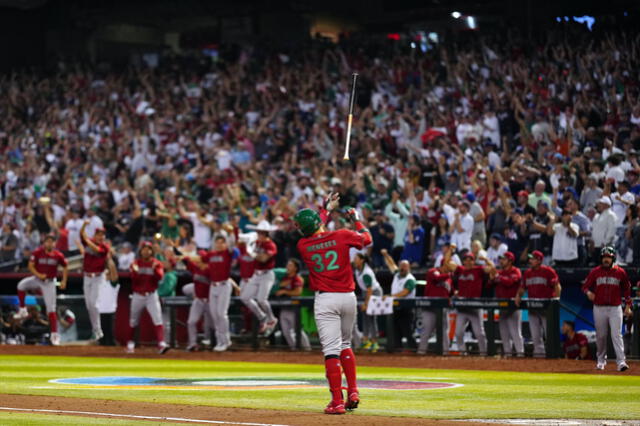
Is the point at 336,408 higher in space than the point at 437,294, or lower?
lower

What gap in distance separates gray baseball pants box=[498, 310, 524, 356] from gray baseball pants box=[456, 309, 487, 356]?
17.9 inches

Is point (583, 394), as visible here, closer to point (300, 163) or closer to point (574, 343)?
point (574, 343)

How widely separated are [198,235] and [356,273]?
201 inches

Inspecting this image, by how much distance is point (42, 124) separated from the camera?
3466 centimetres

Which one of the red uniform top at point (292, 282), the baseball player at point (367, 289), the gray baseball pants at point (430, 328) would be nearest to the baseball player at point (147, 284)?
the red uniform top at point (292, 282)

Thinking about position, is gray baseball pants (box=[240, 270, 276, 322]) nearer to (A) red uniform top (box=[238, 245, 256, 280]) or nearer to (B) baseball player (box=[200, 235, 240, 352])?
(A) red uniform top (box=[238, 245, 256, 280])

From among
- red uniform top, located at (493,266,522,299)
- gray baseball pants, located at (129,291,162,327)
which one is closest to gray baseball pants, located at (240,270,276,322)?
gray baseball pants, located at (129,291,162,327)

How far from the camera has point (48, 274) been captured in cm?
2166

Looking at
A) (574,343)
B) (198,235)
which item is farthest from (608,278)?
(198,235)

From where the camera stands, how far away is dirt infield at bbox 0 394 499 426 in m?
8.74

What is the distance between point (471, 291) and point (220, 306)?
4.69 m

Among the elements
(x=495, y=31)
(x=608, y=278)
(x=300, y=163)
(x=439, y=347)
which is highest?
(x=495, y=31)

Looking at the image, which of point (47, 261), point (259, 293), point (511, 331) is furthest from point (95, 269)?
point (511, 331)

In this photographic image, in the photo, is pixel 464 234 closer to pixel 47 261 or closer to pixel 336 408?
pixel 47 261
